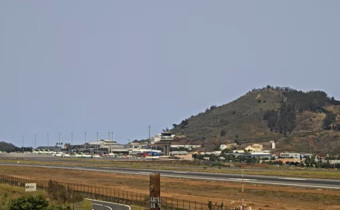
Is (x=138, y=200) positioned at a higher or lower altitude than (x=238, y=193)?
lower

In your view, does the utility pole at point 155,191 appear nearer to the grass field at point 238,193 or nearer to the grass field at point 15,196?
the grass field at point 15,196

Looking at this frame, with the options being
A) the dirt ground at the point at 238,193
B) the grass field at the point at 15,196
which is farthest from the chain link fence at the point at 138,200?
the grass field at the point at 15,196

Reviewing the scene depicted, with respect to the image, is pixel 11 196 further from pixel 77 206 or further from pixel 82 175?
pixel 82 175

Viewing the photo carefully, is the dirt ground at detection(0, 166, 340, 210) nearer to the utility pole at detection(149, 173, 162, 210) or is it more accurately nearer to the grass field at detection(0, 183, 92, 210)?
the grass field at detection(0, 183, 92, 210)

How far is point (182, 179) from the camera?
87938 mm

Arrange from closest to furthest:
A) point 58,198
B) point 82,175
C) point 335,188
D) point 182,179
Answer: point 58,198 → point 335,188 → point 182,179 → point 82,175

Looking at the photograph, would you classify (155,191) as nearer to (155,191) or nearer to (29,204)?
(155,191)

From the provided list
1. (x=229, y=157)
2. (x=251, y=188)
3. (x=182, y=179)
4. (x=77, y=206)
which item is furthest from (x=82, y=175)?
(x=229, y=157)

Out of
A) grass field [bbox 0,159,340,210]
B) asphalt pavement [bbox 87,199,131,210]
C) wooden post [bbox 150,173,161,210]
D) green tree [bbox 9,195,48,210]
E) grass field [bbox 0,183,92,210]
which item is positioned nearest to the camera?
wooden post [bbox 150,173,161,210]

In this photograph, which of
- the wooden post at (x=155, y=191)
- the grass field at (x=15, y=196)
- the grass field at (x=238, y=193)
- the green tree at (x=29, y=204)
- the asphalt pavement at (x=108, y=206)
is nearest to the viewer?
the wooden post at (x=155, y=191)

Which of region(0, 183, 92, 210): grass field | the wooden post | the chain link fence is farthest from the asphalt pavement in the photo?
the wooden post

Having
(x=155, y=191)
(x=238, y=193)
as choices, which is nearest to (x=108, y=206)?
(x=238, y=193)

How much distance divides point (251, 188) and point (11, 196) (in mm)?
29531

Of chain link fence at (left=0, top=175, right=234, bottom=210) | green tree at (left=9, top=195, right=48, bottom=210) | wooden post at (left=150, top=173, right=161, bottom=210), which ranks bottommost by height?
chain link fence at (left=0, top=175, right=234, bottom=210)
